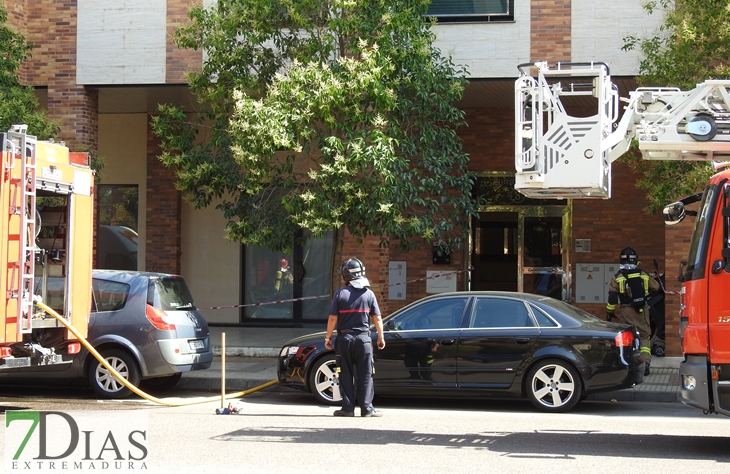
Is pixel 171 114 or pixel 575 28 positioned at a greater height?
pixel 575 28

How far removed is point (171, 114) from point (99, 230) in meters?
6.96

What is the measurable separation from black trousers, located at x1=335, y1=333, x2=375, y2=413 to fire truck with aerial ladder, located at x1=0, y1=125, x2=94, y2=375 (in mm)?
3334

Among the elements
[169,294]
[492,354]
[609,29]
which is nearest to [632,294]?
[492,354]

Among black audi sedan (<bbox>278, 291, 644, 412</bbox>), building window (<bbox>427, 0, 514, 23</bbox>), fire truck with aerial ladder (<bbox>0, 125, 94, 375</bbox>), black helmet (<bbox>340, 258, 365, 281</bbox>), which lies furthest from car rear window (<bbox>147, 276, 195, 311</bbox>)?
building window (<bbox>427, 0, 514, 23</bbox>)

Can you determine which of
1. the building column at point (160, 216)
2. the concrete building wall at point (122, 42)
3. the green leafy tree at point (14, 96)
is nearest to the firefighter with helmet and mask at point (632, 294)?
the concrete building wall at point (122, 42)

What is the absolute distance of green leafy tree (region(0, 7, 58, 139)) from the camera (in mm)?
13586

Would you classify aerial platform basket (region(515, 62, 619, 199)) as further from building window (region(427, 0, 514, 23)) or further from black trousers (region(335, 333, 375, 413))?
building window (region(427, 0, 514, 23))

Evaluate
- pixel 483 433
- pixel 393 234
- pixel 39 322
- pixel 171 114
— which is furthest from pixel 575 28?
pixel 39 322

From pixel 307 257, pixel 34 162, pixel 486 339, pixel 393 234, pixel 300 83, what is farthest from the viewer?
pixel 307 257

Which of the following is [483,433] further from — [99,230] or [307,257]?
[99,230]

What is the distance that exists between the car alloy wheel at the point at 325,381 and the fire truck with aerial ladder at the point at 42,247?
112 inches

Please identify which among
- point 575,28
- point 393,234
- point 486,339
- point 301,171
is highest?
point 575,28

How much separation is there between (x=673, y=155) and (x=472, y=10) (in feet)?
25.6

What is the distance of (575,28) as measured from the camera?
15453mm
